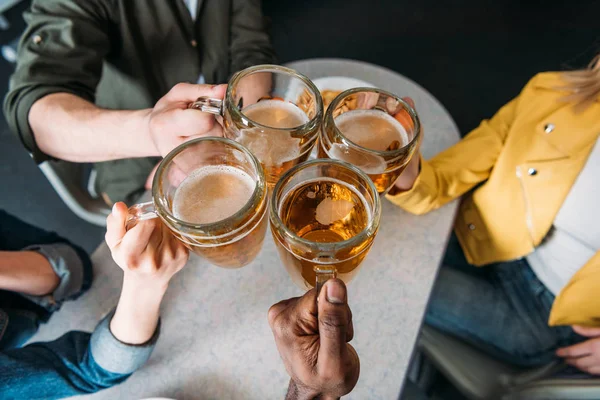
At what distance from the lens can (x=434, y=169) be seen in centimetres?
96

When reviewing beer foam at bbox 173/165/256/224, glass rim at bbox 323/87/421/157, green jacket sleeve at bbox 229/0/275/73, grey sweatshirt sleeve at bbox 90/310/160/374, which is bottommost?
grey sweatshirt sleeve at bbox 90/310/160/374

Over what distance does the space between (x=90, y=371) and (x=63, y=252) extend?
0.25m

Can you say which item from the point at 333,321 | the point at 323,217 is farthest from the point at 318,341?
the point at 323,217

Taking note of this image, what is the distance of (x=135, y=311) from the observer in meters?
0.70

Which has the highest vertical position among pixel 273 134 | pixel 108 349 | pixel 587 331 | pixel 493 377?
pixel 273 134

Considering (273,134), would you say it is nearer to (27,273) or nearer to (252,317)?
(252,317)

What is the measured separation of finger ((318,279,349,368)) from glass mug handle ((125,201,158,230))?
262 millimetres

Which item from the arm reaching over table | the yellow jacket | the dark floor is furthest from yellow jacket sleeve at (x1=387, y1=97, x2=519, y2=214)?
the dark floor

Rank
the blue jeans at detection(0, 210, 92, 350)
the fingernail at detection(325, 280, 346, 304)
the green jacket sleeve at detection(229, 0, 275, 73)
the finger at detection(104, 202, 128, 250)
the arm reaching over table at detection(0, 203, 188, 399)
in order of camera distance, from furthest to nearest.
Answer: the green jacket sleeve at detection(229, 0, 275, 73) → the blue jeans at detection(0, 210, 92, 350) → the arm reaching over table at detection(0, 203, 188, 399) → the finger at detection(104, 202, 128, 250) → the fingernail at detection(325, 280, 346, 304)

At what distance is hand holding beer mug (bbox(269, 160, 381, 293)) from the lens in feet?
1.73

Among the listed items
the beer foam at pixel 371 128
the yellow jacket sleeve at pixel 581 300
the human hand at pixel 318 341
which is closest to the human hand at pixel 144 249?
the human hand at pixel 318 341

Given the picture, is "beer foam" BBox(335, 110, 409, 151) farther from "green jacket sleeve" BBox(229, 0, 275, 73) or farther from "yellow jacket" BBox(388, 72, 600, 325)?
"green jacket sleeve" BBox(229, 0, 275, 73)

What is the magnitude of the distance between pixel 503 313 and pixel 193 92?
0.98 m

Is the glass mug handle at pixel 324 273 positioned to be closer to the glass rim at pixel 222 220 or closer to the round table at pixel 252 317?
the glass rim at pixel 222 220
